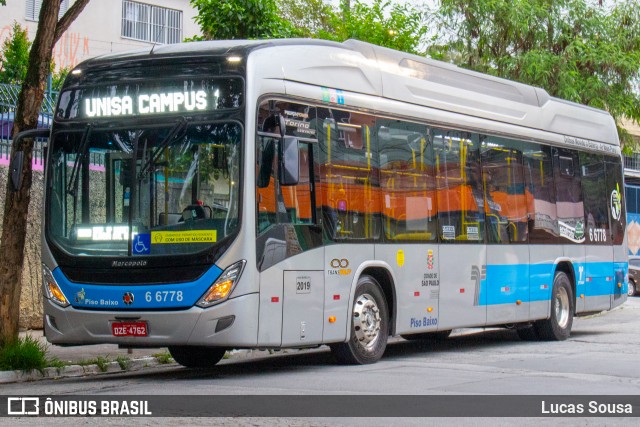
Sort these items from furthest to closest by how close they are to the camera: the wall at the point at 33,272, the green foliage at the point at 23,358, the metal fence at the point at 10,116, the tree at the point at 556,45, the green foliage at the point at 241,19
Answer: the tree at the point at 556,45 < the green foliage at the point at 241,19 < the wall at the point at 33,272 < the metal fence at the point at 10,116 < the green foliage at the point at 23,358

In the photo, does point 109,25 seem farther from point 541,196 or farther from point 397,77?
point 397,77

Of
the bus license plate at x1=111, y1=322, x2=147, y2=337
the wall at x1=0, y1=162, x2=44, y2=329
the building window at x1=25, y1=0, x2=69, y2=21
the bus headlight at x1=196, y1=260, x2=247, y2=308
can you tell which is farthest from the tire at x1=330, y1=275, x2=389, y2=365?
the building window at x1=25, y1=0, x2=69, y2=21

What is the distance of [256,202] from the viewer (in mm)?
11742

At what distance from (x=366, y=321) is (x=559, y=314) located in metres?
5.82

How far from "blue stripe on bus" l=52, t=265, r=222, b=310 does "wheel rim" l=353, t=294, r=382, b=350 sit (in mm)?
2399

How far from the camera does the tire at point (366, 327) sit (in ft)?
43.8

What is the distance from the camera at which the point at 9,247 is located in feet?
44.7

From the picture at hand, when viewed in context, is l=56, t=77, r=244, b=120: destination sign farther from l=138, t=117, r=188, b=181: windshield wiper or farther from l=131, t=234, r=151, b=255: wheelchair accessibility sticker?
l=131, t=234, r=151, b=255: wheelchair accessibility sticker

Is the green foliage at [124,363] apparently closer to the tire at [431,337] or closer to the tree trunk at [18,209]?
the tree trunk at [18,209]

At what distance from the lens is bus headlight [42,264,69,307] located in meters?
12.3

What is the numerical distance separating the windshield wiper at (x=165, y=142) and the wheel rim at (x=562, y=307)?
27.7 ft

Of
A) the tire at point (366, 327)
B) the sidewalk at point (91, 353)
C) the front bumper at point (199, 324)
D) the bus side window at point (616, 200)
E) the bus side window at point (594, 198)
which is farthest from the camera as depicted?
the bus side window at point (616, 200)

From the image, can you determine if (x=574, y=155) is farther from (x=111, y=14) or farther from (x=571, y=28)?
(x=111, y=14)

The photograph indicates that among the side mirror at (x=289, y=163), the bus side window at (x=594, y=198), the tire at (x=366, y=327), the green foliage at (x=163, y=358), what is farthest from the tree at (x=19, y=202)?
the bus side window at (x=594, y=198)
